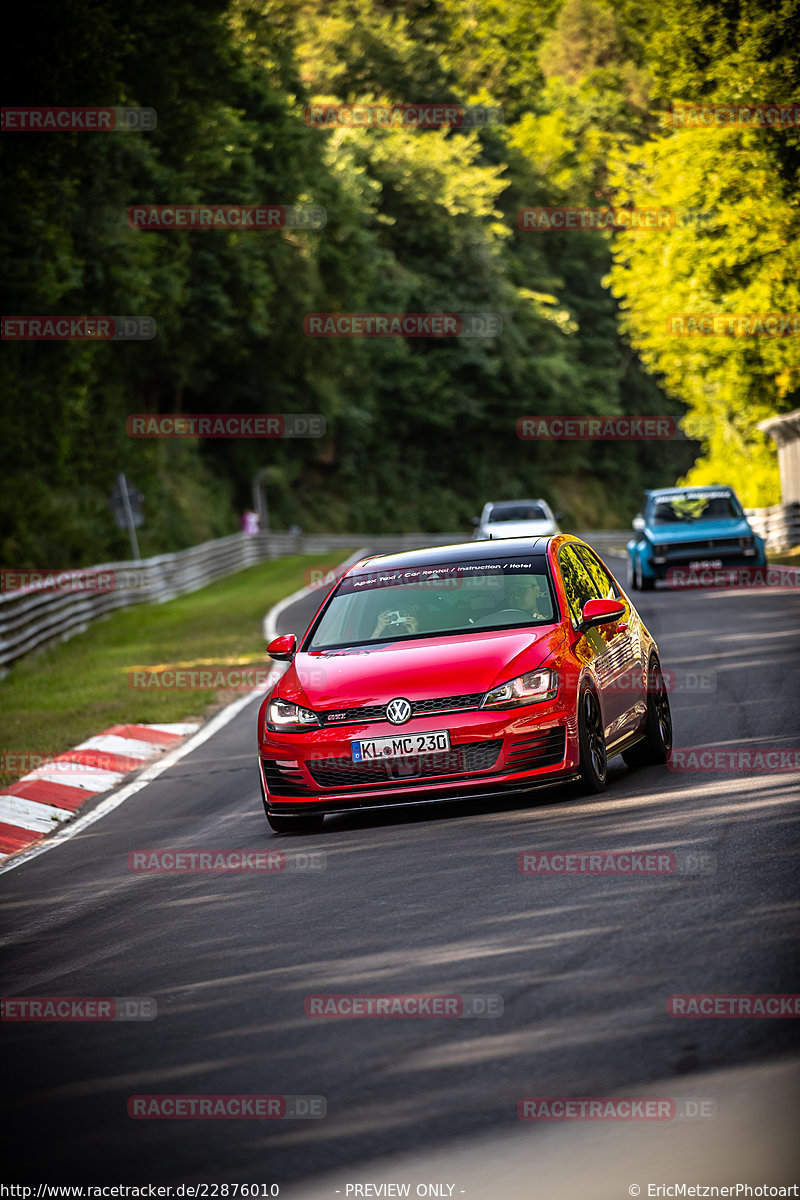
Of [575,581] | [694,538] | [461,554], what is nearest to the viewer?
[575,581]

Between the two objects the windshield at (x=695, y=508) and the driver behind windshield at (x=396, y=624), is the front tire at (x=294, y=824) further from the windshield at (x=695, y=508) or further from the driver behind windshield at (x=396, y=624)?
the windshield at (x=695, y=508)

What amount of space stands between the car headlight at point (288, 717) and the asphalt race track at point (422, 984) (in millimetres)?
691

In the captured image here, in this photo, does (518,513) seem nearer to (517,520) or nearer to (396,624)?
(517,520)

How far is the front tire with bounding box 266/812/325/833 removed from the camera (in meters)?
9.48

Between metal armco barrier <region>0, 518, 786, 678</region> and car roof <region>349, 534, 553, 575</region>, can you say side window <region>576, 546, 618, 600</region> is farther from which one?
metal armco barrier <region>0, 518, 786, 678</region>

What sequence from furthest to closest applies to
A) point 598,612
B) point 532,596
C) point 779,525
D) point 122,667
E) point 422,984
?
1. point 779,525
2. point 122,667
3. point 532,596
4. point 598,612
5. point 422,984

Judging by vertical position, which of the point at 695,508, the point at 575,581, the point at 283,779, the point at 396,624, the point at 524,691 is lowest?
the point at 695,508

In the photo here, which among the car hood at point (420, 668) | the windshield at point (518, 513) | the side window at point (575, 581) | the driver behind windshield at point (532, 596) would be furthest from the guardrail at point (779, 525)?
the car hood at point (420, 668)

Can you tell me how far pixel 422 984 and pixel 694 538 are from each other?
21.5 metres

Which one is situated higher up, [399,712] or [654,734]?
[399,712]

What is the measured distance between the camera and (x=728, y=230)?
38000 mm

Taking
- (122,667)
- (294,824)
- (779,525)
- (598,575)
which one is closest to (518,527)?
(779,525)

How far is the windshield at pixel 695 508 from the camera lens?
27078 millimetres

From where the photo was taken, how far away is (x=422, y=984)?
5.74 metres
